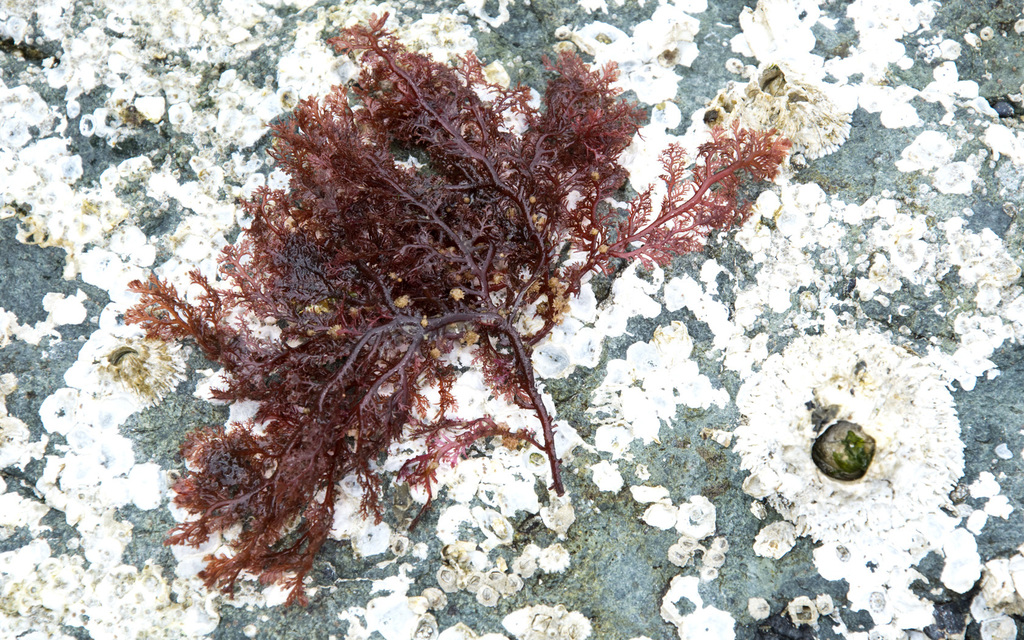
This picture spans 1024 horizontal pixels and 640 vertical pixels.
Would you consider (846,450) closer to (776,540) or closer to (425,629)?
(776,540)

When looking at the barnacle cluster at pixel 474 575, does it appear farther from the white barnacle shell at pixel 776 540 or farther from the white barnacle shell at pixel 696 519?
the white barnacle shell at pixel 776 540

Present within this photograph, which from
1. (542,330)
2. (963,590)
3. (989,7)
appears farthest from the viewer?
(989,7)

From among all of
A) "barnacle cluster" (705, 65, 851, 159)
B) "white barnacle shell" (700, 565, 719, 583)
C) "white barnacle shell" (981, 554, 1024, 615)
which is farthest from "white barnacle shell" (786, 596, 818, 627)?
"barnacle cluster" (705, 65, 851, 159)

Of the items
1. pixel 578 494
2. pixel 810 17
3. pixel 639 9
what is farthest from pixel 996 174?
pixel 578 494

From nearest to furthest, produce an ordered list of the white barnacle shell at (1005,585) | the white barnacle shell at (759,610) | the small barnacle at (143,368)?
the white barnacle shell at (1005,585)
the white barnacle shell at (759,610)
the small barnacle at (143,368)

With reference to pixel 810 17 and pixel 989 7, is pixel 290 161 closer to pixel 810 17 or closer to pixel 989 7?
pixel 810 17

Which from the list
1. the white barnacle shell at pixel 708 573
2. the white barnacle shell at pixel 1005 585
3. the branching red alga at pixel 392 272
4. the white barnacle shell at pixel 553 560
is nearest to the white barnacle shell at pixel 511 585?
the white barnacle shell at pixel 553 560
